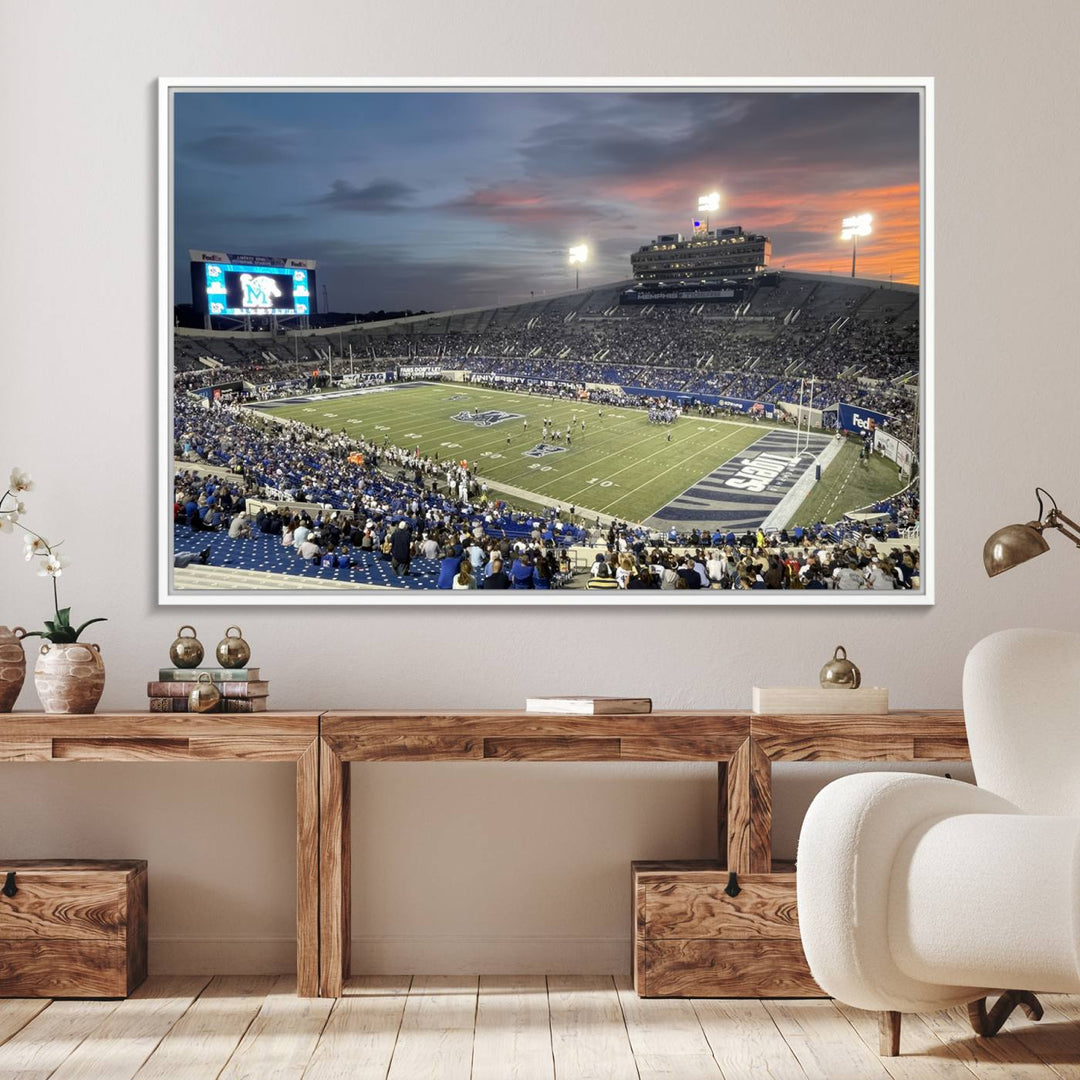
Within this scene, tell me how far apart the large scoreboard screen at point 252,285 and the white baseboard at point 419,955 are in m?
1.72

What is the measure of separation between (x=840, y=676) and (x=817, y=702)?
125 millimetres

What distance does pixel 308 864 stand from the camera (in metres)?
3.00

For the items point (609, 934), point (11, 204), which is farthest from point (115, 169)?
point (609, 934)

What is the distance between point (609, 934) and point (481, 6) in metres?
2.57

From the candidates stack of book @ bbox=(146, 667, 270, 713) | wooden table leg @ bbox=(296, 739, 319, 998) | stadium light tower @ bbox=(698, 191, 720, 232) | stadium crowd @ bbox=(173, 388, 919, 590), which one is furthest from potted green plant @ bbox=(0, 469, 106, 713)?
stadium light tower @ bbox=(698, 191, 720, 232)

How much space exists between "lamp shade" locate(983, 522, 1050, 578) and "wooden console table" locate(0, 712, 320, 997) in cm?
163

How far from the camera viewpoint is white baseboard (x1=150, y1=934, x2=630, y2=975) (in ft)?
10.8

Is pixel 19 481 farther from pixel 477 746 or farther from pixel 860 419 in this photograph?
pixel 860 419

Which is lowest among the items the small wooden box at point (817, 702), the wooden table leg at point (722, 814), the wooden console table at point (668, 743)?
the wooden table leg at point (722, 814)

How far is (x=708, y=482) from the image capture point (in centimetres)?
346

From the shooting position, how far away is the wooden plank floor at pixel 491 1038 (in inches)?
98.4

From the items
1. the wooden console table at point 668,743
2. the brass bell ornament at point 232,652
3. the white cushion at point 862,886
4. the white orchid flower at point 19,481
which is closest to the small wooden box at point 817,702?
the wooden console table at point 668,743

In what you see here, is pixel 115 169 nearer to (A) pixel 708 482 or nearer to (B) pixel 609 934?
(A) pixel 708 482

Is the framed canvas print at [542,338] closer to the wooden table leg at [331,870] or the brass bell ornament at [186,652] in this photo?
the brass bell ornament at [186,652]
